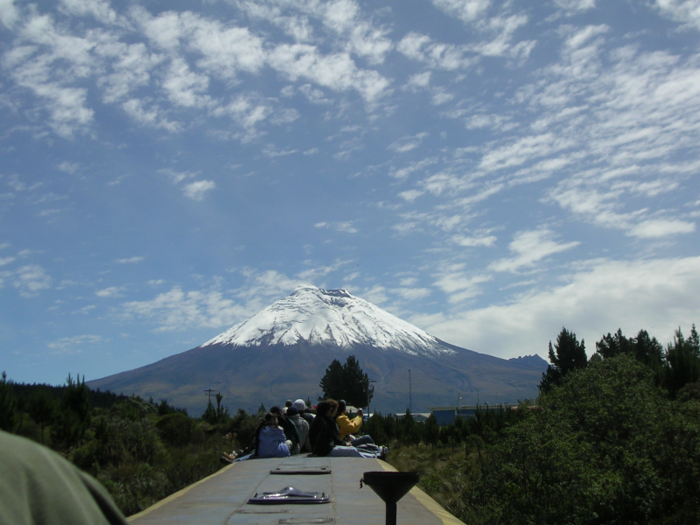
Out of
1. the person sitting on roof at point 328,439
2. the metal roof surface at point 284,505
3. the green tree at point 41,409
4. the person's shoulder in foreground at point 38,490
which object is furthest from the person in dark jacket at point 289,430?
the green tree at point 41,409

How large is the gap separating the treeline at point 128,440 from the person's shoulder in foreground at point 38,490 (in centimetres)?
801

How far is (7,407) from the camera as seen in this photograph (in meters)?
18.2

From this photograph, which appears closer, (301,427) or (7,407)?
(301,427)

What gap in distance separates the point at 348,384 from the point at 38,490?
57.7 meters

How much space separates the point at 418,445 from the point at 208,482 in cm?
1518

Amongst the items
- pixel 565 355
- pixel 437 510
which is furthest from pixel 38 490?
pixel 565 355

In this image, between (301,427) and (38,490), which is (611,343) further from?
(38,490)

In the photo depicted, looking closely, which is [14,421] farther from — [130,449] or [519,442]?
[519,442]

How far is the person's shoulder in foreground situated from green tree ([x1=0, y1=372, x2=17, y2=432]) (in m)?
20.1

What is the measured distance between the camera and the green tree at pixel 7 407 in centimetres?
1795

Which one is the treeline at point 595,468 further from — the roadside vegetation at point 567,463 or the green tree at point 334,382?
the green tree at point 334,382

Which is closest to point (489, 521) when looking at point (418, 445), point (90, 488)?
point (90, 488)

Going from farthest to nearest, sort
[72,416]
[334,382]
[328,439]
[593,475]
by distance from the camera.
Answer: [334,382], [72,416], [328,439], [593,475]

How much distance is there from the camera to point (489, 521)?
26.3 ft
